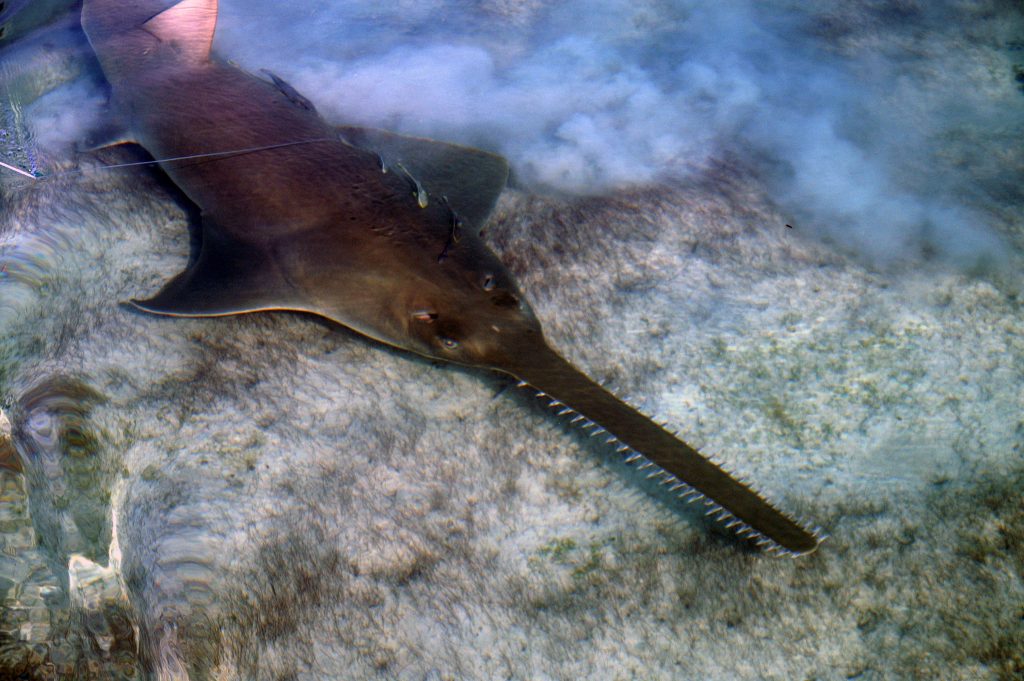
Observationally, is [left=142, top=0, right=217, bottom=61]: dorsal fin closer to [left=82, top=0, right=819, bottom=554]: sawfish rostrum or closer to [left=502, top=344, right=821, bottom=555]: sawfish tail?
[left=82, top=0, right=819, bottom=554]: sawfish rostrum

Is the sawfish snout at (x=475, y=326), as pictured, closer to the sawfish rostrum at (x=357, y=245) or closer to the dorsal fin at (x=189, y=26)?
the sawfish rostrum at (x=357, y=245)

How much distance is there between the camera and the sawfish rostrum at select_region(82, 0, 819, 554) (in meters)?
2.51

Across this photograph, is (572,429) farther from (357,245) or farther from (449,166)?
(449,166)

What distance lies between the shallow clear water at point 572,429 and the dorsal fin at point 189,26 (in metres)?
0.78

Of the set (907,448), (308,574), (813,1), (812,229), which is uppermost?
(813,1)

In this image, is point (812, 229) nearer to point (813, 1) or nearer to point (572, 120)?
point (572, 120)

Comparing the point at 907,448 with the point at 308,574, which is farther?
the point at 907,448

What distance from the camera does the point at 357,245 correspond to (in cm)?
302

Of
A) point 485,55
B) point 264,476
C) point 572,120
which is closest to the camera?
point 264,476

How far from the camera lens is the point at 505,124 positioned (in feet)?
14.7

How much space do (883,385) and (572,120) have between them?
Answer: 2.68 meters

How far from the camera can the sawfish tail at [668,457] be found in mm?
2342

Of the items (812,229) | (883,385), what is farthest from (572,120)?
(883,385)

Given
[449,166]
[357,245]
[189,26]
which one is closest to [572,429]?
[357,245]
